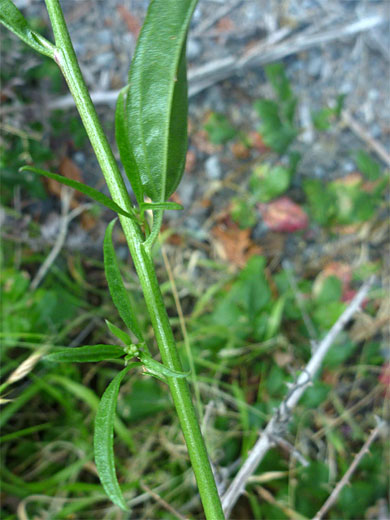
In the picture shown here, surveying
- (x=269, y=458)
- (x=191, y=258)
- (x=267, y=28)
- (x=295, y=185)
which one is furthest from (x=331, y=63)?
(x=269, y=458)

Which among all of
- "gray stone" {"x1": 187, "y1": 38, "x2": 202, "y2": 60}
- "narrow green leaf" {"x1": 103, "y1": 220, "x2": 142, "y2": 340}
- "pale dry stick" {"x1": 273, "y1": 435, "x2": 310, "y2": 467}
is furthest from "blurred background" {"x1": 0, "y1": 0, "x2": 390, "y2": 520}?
"narrow green leaf" {"x1": 103, "y1": 220, "x2": 142, "y2": 340}

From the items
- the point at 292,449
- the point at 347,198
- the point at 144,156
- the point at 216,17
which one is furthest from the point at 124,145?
the point at 216,17

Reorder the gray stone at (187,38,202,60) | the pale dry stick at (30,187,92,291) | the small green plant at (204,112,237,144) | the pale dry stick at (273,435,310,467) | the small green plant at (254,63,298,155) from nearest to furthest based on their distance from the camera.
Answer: the pale dry stick at (273,435,310,467) → the pale dry stick at (30,187,92,291) → the small green plant at (254,63,298,155) → the small green plant at (204,112,237,144) → the gray stone at (187,38,202,60)

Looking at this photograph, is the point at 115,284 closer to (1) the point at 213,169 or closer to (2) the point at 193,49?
(1) the point at 213,169

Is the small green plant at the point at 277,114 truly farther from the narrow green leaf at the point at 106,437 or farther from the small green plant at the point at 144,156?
the narrow green leaf at the point at 106,437

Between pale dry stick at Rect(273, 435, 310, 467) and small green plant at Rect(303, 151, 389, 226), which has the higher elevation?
small green plant at Rect(303, 151, 389, 226)

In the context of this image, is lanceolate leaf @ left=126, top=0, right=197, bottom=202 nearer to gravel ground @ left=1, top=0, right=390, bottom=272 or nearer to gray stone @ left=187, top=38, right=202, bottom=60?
gravel ground @ left=1, top=0, right=390, bottom=272

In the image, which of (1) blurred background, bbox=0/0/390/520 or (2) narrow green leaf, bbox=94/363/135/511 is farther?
(1) blurred background, bbox=0/0/390/520
